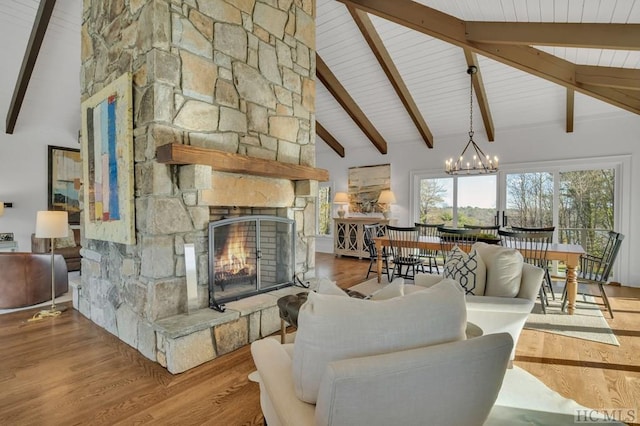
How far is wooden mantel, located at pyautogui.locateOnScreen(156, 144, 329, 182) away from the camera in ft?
7.55

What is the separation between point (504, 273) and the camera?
2355 mm

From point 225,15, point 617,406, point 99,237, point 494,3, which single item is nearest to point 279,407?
point 617,406

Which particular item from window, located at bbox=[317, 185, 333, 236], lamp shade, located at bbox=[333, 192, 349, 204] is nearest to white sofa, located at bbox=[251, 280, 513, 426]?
lamp shade, located at bbox=[333, 192, 349, 204]

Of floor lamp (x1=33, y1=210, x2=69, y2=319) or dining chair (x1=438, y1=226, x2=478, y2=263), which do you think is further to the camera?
dining chair (x1=438, y1=226, x2=478, y2=263)

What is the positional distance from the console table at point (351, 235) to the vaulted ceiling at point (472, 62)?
1825 millimetres

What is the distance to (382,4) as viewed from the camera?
12.9ft

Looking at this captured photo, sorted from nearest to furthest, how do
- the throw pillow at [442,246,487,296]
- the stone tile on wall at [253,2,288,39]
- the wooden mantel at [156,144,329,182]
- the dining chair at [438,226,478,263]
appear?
the wooden mantel at [156,144,329,182] < the throw pillow at [442,246,487,296] < the stone tile on wall at [253,2,288,39] < the dining chair at [438,226,478,263]

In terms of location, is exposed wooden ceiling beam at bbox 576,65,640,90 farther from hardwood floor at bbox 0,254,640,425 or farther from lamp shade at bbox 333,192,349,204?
lamp shade at bbox 333,192,349,204

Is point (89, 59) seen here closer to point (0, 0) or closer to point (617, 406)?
point (0, 0)

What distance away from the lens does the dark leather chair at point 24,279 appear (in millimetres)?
3547

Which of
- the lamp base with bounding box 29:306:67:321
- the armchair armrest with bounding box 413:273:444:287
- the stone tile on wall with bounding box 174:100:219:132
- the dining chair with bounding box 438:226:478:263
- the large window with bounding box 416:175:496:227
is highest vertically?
the stone tile on wall with bounding box 174:100:219:132

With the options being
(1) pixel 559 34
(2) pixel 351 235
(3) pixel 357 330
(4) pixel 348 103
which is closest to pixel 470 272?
(3) pixel 357 330

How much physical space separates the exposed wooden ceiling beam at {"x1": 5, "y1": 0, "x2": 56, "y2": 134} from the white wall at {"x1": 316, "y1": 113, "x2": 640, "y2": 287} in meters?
5.96

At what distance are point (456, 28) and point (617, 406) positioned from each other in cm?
390
